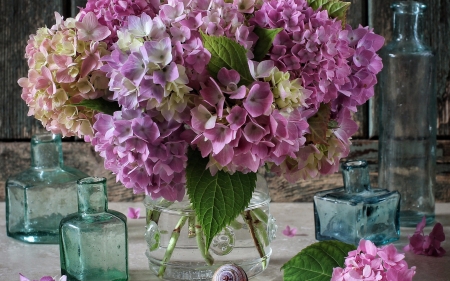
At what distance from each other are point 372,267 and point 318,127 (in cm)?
15

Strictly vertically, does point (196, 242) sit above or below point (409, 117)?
below

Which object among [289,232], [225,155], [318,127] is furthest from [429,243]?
[225,155]

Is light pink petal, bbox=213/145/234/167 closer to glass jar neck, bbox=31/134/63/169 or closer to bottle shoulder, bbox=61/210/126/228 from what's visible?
bottle shoulder, bbox=61/210/126/228

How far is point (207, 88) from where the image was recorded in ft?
2.34

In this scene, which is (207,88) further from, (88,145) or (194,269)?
(88,145)

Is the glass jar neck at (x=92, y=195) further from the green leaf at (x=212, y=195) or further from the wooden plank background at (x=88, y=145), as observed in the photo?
the wooden plank background at (x=88, y=145)

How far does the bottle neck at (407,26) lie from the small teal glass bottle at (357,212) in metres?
0.26

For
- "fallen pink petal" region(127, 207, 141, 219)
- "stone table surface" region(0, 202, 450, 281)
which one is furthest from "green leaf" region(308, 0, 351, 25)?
"fallen pink petal" region(127, 207, 141, 219)

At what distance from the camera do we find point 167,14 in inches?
29.0

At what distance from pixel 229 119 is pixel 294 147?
8 cm

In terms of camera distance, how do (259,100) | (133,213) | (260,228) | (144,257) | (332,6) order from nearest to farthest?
(259,100), (332,6), (260,228), (144,257), (133,213)

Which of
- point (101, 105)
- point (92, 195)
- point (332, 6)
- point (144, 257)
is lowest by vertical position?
point (144, 257)

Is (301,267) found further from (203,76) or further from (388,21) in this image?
(388,21)

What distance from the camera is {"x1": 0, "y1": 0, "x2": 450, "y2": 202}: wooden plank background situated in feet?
4.57
